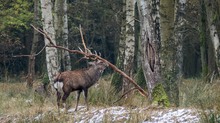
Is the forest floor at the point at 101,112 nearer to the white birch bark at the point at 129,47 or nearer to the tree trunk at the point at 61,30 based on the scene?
the white birch bark at the point at 129,47

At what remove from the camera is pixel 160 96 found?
1164 centimetres

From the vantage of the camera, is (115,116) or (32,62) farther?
(32,62)

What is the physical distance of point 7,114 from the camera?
45.5 feet

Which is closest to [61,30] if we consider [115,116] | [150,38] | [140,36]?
[140,36]

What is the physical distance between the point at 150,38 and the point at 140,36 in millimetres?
815

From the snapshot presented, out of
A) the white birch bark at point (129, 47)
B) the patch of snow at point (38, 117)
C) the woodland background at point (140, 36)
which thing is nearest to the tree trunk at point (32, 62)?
the woodland background at point (140, 36)

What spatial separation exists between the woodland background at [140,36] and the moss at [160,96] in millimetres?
131

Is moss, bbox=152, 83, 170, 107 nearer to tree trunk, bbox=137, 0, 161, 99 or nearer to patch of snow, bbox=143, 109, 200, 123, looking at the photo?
tree trunk, bbox=137, 0, 161, 99

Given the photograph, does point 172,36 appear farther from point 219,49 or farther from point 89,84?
point 219,49

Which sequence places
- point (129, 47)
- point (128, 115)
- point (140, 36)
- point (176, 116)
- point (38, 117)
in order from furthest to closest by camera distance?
point (129, 47) < point (140, 36) < point (38, 117) < point (128, 115) < point (176, 116)

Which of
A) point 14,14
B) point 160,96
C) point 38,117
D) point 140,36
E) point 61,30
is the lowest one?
point 38,117

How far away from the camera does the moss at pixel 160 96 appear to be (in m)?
11.6

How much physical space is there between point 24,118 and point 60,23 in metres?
9.55

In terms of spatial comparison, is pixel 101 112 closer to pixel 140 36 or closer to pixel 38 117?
pixel 38 117
